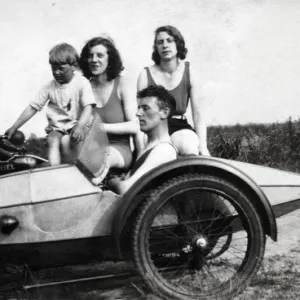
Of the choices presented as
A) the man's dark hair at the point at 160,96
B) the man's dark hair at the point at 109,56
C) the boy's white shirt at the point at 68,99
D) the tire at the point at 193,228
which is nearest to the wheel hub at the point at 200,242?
the tire at the point at 193,228

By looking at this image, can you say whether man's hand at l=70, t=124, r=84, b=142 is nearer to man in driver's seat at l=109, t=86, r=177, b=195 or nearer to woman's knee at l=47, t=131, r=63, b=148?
woman's knee at l=47, t=131, r=63, b=148

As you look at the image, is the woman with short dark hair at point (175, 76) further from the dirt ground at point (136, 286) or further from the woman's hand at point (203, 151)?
the dirt ground at point (136, 286)

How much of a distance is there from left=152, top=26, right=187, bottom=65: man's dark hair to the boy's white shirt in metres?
0.61

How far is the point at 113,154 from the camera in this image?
3.40 meters

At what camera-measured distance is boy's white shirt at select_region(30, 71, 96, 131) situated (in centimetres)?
355

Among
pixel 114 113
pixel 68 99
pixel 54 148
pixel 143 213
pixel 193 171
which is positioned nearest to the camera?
pixel 143 213

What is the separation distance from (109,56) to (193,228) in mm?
1487

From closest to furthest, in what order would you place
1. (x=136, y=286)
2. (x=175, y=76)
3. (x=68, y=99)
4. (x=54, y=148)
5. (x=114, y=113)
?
(x=136, y=286) → (x=54, y=148) → (x=68, y=99) → (x=114, y=113) → (x=175, y=76)

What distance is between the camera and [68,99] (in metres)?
3.56

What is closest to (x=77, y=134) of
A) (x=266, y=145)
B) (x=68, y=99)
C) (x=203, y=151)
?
(x=68, y=99)

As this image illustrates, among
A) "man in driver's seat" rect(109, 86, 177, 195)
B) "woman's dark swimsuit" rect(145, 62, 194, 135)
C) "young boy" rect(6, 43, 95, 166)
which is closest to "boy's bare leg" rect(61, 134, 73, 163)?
"young boy" rect(6, 43, 95, 166)

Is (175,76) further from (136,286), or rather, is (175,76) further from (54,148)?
(136,286)

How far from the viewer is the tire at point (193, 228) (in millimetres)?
2906

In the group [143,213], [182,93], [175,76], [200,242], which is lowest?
[200,242]
